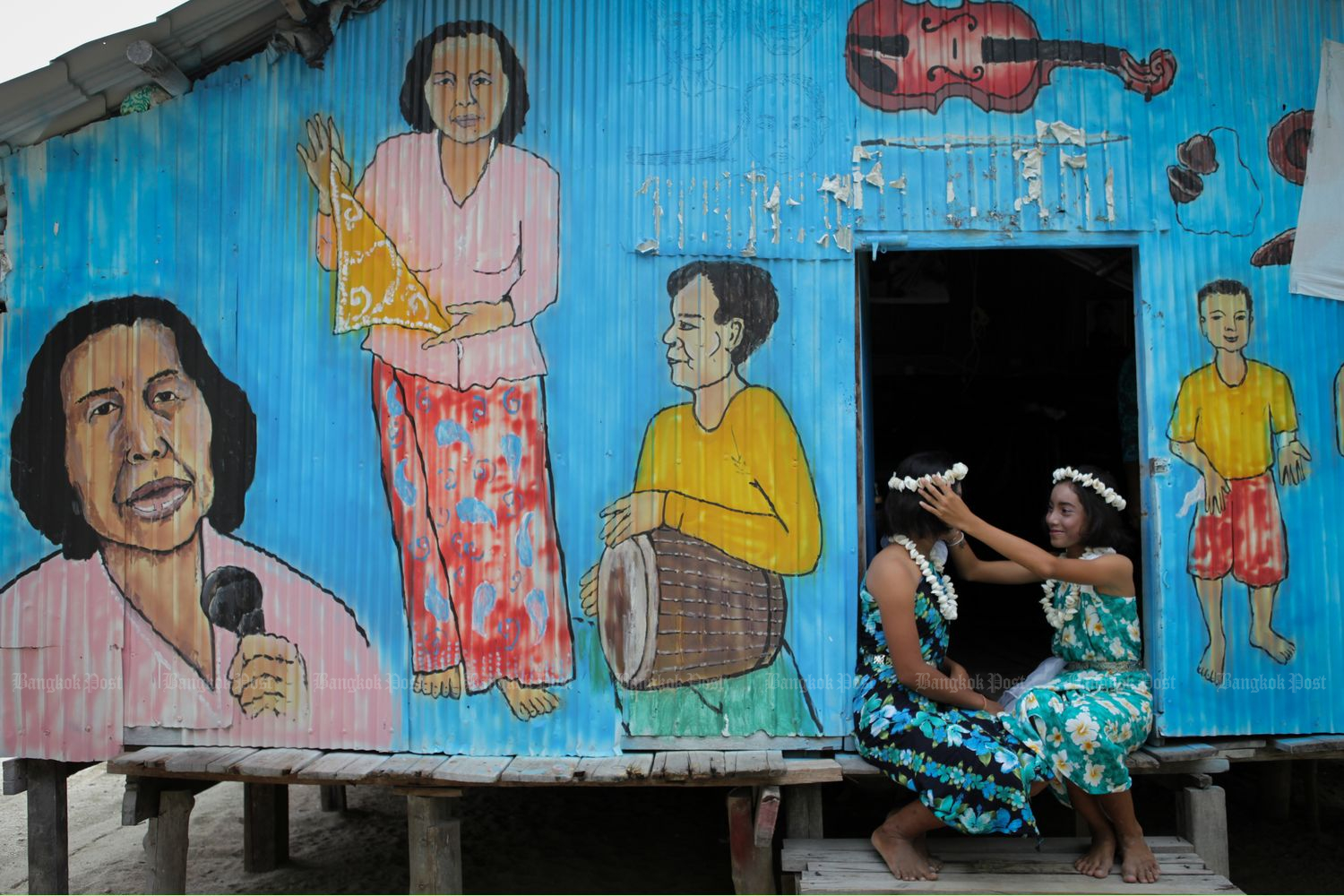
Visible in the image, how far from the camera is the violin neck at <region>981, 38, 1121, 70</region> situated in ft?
14.9

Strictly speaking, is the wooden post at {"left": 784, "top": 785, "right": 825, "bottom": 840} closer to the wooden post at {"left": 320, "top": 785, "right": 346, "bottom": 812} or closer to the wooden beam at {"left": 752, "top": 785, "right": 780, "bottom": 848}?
the wooden beam at {"left": 752, "top": 785, "right": 780, "bottom": 848}

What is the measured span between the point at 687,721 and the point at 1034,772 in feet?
5.02

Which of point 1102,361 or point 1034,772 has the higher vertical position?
point 1102,361

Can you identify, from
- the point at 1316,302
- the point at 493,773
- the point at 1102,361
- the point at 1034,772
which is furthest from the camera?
the point at 1102,361

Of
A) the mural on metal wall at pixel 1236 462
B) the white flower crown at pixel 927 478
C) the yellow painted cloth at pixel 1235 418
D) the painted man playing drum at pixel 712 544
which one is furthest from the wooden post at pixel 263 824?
the yellow painted cloth at pixel 1235 418

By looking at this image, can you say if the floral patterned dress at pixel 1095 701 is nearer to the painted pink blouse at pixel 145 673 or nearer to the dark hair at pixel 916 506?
the dark hair at pixel 916 506

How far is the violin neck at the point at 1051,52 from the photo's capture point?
14.9 feet

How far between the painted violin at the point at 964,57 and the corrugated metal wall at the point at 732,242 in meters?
0.07

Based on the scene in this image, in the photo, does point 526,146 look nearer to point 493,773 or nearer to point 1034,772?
point 493,773

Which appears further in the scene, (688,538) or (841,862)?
(688,538)

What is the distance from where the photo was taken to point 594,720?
448cm

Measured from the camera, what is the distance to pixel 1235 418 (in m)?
4.46

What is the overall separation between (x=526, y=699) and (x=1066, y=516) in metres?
2.61

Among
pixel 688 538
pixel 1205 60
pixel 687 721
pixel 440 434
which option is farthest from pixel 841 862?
pixel 1205 60
